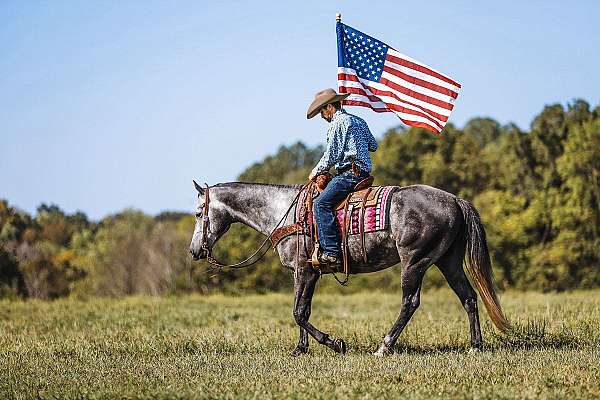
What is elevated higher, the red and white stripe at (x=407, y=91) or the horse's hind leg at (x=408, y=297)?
the red and white stripe at (x=407, y=91)

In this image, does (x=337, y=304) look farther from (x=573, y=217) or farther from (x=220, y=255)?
(x=220, y=255)

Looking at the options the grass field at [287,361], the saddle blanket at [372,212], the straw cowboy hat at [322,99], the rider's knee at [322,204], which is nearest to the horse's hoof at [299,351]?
the grass field at [287,361]

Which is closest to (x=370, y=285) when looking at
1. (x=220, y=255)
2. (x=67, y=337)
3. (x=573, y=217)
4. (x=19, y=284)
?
(x=220, y=255)

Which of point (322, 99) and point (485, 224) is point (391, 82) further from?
point (485, 224)

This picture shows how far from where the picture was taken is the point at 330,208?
11.2m

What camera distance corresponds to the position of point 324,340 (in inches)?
436

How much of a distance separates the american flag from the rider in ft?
3.18

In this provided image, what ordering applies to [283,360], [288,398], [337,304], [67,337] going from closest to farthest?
[288,398], [283,360], [67,337], [337,304]

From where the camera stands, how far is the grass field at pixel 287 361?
27.6 ft

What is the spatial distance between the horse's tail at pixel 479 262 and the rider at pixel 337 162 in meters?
1.43

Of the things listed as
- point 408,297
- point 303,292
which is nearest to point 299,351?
point 303,292

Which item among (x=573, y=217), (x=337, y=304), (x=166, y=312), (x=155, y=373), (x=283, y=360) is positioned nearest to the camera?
(x=155, y=373)

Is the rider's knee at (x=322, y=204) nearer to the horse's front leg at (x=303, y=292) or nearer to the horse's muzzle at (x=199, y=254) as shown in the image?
the horse's front leg at (x=303, y=292)

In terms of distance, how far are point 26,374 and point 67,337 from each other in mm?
4246
